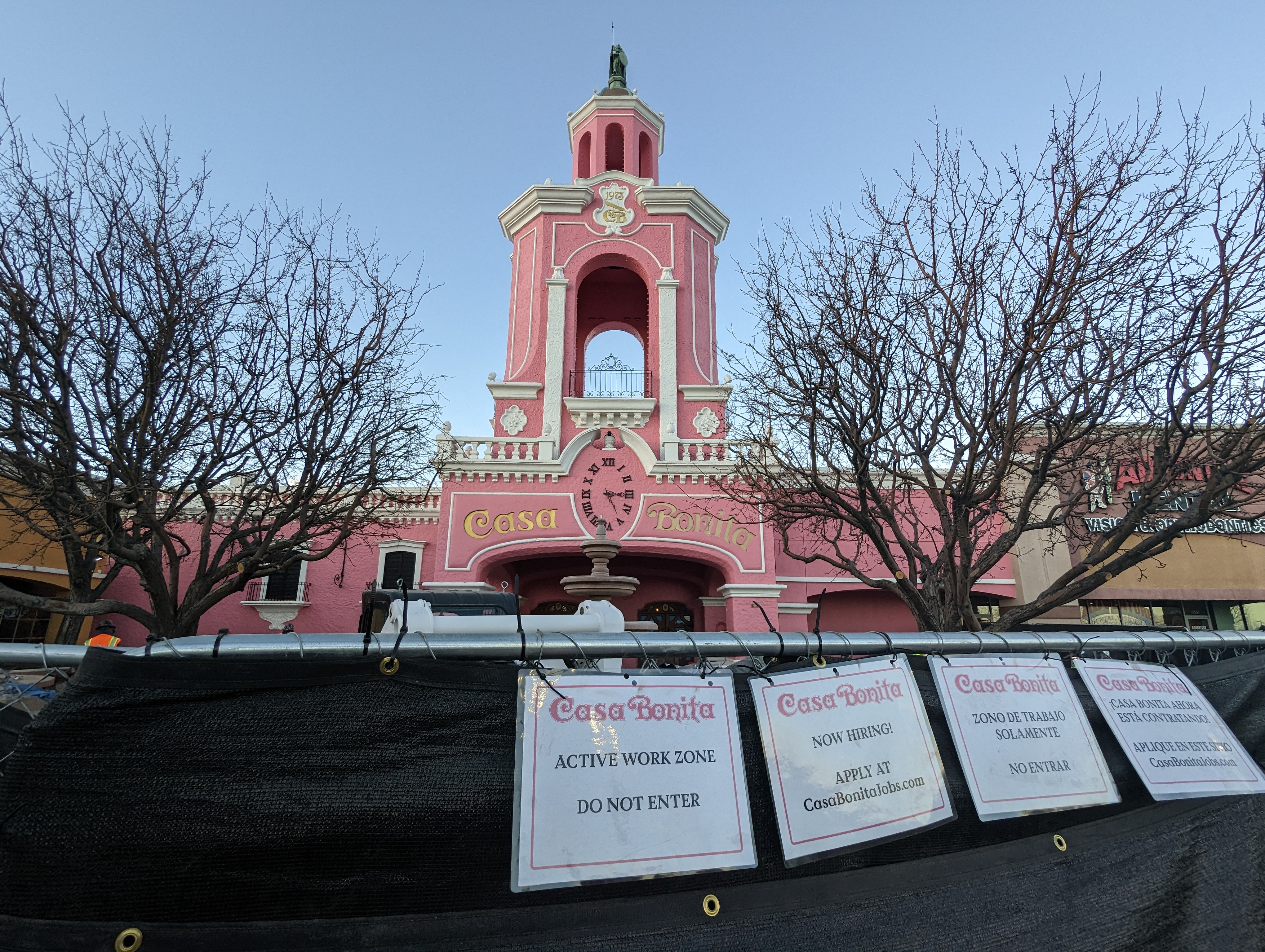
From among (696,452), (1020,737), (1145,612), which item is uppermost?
(696,452)

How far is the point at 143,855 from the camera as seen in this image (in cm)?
163

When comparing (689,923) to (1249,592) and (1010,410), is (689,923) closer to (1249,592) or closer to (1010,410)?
(1010,410)

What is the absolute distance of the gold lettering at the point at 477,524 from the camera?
575 inches

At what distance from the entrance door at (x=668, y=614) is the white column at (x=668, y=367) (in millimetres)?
4288

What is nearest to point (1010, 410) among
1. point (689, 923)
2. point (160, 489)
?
point (689, 923)

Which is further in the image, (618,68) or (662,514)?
(618,68)

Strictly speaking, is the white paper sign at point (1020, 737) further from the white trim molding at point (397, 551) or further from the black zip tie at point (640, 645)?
the white trim molding at point (397, 551)

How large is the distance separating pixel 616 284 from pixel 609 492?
8.12 metres

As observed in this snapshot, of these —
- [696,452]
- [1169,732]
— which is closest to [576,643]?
[1169,732]

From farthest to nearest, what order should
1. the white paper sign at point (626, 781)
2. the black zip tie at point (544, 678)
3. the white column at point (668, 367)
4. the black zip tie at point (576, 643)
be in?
the white column at point (668, 367)
the black zip tie at point (576, 643)
the black zip tie at point (544, 678)
the white paper sign at point (626, 781)

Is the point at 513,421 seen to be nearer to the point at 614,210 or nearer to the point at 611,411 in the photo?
the point at 611,411

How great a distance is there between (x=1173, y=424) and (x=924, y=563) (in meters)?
2.90

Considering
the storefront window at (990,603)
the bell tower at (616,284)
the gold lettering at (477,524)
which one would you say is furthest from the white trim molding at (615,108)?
the storefront window at (990,603)

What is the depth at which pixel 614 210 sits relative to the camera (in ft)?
59.5
